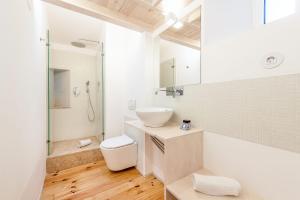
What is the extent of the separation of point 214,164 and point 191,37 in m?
1.33

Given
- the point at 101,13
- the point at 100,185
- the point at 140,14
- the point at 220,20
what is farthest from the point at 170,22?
the point at 100,185

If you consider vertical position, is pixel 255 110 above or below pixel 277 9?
below

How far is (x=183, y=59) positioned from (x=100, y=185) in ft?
6.07

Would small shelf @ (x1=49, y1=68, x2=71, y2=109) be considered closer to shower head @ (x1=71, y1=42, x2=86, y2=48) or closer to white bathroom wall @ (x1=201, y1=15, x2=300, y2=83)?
shower head @ (x1=71, y1=42, x2=86, y2=48)

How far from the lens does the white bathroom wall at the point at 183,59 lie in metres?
1.46

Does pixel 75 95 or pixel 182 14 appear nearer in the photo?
pixel 182 14

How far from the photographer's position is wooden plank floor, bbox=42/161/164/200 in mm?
1467

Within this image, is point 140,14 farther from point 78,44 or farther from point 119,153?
point 78,44

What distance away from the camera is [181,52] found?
1.69 metres

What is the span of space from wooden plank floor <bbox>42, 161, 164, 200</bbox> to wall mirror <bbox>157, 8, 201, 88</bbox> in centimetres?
129

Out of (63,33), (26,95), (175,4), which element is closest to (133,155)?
(26,95)

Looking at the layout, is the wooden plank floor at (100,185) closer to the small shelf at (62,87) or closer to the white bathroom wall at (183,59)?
the white bathroom wall at (183,59)

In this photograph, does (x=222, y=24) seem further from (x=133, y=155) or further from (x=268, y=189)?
(x=133, y=155)

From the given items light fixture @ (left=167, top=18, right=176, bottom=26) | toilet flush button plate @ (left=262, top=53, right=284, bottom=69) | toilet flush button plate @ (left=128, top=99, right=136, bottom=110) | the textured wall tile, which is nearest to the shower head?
toilet flush button plate @ (left=128, top=99, right=136, bottom=110)
